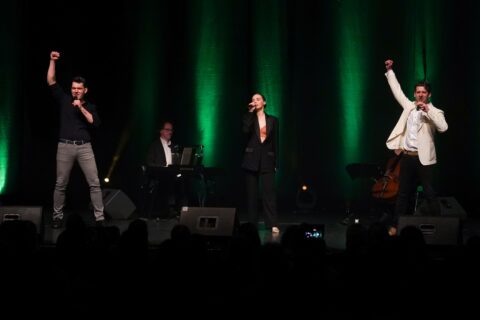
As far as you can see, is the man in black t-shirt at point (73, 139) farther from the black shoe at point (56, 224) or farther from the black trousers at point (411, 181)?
the black trousers at point (411, 181)

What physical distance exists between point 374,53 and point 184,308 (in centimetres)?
732

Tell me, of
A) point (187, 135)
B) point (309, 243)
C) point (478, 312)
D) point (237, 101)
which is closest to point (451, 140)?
point (237, 101)

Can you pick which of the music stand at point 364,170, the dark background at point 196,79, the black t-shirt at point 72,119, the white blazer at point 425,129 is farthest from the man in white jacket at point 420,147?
the black t-shirt at point 72,119

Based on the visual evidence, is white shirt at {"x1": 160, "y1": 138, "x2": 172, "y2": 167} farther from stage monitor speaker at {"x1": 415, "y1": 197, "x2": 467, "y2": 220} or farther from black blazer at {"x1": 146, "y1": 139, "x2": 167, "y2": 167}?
stage monitor speaker at {"x1": 415, "y1": 197, "x2": 467, "y2": 220}

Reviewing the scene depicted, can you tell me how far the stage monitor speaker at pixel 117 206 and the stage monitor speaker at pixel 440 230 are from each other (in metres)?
4.50

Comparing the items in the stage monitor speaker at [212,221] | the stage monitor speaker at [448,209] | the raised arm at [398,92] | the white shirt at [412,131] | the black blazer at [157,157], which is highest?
the raised arm at [398,92]

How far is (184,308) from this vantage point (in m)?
2.71

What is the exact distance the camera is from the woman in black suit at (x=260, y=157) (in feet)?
22.8

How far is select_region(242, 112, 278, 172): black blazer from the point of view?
22.8ft

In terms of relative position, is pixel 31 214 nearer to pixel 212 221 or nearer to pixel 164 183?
pixel 212 221

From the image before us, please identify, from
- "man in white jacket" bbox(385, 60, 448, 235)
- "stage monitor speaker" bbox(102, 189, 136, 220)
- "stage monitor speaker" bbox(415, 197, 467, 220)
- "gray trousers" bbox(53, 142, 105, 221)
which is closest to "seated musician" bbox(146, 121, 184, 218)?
"stage monitor speaker" bbox(102, 189, 136, 220)

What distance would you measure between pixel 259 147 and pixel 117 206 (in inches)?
96.5

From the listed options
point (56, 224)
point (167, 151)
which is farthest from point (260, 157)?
point (167, 151)

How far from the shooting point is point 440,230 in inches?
195
